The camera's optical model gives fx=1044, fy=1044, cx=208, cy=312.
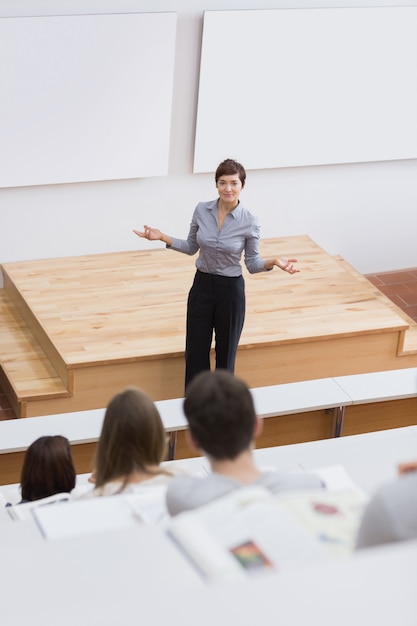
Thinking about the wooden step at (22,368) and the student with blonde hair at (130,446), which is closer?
the student with blonde hair at (130,446)

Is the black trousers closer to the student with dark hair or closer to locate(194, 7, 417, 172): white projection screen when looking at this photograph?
locate(194, 7, 417, 172): white projection screen

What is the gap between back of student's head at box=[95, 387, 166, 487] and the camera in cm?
296

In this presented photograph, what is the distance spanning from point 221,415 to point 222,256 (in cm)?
277

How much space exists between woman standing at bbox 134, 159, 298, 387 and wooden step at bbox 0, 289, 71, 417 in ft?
3.09

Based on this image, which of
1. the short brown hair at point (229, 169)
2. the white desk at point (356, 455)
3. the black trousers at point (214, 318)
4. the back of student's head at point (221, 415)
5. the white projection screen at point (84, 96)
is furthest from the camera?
the white projection screen at point (84, 96)

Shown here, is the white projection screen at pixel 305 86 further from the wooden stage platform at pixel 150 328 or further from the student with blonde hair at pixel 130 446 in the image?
the student with blonde hair at pixel 130 446

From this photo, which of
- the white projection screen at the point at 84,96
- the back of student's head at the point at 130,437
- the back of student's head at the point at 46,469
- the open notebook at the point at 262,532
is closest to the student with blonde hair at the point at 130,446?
the back of student's head at the point at 130,437

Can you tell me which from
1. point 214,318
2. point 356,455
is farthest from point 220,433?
point 214,318

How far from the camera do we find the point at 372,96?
7508 millimetres

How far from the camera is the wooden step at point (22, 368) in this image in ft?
18.8

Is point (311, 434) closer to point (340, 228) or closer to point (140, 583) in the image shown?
point (140, 583)

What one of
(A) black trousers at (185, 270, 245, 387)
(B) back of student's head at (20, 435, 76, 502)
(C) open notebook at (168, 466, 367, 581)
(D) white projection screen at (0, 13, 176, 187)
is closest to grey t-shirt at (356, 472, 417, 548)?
(C) open notebook at (168, 466, 367, 581)

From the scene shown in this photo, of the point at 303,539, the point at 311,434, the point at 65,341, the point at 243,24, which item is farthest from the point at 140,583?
the point at 243,24

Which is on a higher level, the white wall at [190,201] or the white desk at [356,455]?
the white wall at [190,201]
